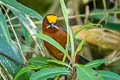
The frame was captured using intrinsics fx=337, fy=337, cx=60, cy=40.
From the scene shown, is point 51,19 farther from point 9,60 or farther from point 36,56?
A: point 9,60

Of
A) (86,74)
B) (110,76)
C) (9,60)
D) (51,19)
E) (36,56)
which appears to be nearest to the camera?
(86,74)

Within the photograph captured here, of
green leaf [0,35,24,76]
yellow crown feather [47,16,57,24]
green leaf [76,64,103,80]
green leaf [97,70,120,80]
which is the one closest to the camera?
green leaf [76,64,103,80]

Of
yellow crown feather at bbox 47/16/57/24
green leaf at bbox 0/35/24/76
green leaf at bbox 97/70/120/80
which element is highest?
Answer: yellow crown feather at bbox 47/16/57/24

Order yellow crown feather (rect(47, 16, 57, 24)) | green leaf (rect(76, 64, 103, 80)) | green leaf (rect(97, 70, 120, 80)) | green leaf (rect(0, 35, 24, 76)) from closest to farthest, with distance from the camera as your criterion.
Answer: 1. green leaf (rect(76, 64, 103, 80))
2. green leaf (rect(97, 70, 120, 80))
3. green leaf (rect(0, 35, 24, 76))
4. yellow crown feather (rect(47, 16, 57, 24))

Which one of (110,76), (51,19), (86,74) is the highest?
(51,19)

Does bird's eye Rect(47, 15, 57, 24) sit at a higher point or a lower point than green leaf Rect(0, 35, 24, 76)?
higher

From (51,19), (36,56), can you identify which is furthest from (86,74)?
(51,19)

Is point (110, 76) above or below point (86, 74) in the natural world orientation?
below

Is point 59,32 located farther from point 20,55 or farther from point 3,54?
point 3,54

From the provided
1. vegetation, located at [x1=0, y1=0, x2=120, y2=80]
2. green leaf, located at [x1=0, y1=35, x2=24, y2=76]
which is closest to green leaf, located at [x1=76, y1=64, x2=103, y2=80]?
vegetation, located at [x1=0, y1=0, x2=120, y2=80]

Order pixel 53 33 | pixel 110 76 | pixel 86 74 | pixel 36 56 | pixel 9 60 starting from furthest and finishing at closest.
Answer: pixel 53 33, pixel 36 56, pixel 9 60, pixel 110 76, pixel 86 74

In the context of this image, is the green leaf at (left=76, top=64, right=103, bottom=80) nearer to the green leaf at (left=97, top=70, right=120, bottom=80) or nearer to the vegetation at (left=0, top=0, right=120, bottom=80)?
the vegetation at (left=0, top=0, right=120, bottom=80)

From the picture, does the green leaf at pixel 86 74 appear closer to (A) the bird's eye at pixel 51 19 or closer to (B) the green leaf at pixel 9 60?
(B) the green leaf at pixel 9 60

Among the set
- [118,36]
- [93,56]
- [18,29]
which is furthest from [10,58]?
[93,56]
